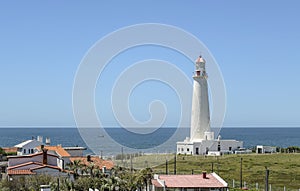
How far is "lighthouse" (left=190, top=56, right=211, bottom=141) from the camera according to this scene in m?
64.9

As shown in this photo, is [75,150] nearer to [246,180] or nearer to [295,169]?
[246,180]

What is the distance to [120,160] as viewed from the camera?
48.4 meters

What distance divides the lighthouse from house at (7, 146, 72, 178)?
32.6 metres

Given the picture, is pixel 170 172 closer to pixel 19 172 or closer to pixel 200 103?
pixel 19 172

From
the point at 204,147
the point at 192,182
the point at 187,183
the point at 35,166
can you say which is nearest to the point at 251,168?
the point at 204,147

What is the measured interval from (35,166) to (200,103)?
3586cm

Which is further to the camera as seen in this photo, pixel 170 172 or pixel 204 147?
pixel 204 147

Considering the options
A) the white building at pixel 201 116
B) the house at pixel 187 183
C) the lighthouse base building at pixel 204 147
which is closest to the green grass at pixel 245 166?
the house at pixel 187 183

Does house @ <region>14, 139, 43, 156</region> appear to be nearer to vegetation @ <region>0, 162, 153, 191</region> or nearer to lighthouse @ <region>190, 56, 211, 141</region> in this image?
vegetation @ <region>0, 162, 153, 191</region>

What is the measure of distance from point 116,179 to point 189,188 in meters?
4.35

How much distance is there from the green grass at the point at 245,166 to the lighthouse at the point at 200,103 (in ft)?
26.3

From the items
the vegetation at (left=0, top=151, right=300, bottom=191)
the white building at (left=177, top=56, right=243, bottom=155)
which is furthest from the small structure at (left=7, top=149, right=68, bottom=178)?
the white building at (left=177, top=56, right=243, bottom=155)

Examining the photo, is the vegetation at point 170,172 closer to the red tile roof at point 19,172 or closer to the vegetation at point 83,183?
the vegetation at point 83,183

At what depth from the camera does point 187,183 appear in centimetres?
2972
